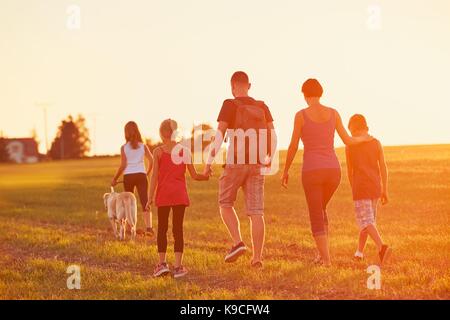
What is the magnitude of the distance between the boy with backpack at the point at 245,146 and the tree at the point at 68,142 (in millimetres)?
115245

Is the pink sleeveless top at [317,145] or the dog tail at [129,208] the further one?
the dog tail at [129,208]

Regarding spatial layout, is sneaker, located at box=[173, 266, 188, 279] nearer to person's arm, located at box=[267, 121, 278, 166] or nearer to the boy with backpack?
the boy with backpack

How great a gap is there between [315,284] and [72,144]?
4786 inches

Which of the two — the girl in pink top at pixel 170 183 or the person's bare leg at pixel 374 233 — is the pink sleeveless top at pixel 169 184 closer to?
the girl in pink top at pixel 170 183

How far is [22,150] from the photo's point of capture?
134m

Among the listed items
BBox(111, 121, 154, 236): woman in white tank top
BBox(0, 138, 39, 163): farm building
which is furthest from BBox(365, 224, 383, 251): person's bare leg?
BBox(0, 138, 39, 163): farm building

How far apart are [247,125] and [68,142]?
11954 cm

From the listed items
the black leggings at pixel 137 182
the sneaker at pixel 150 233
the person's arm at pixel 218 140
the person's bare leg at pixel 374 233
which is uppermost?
the person's arm at pixel 218 140

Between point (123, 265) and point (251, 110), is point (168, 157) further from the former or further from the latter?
point (123, 265)

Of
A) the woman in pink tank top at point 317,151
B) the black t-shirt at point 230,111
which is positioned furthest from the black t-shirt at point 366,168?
the black t-shirt at point 230,111

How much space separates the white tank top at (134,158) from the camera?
51.7 ft

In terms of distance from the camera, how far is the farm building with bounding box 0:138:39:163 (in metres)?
130

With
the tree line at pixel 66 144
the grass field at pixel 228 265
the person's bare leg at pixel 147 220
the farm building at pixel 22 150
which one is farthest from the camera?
the farm building at pixel 22 150
